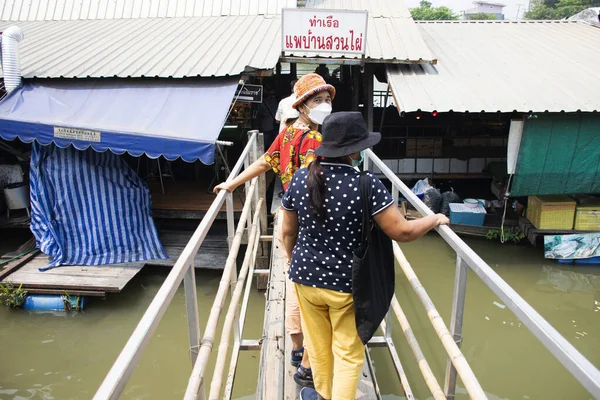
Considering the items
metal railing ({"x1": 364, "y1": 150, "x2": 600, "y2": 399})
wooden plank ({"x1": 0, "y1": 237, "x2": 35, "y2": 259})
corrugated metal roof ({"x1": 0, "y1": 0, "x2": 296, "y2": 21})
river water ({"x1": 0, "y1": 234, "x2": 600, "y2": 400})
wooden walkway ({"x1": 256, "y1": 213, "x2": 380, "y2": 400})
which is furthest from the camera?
corrugated metal roof ({"x1": 0, "y1": 0, "x2": 296, "y2": 21})

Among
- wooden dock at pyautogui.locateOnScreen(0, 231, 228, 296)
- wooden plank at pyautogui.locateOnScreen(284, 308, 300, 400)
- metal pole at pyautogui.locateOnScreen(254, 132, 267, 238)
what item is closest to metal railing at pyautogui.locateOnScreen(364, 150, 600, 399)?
wooden plank at pyautogui.locateOnScreen(284, 308, 300, 400)

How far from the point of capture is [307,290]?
1811 millimetres

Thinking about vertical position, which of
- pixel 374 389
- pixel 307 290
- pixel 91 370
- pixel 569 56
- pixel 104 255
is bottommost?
pixel 91 370

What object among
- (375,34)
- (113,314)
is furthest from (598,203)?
(113,314)

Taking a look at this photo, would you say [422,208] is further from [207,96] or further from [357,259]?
[207,96]

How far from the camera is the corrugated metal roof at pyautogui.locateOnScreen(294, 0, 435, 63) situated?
671cm

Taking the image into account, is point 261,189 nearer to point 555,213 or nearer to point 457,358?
point 457,358

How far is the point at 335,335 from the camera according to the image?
6.09 ft

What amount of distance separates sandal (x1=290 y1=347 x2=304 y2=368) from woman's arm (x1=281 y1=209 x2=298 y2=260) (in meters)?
0.75

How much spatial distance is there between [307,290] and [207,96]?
4.76 meters

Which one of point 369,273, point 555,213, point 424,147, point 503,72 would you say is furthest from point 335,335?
point 424,147

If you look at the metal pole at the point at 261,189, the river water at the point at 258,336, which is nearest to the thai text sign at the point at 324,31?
the metal pole at the point at 261,189

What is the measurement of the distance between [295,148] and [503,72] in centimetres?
615

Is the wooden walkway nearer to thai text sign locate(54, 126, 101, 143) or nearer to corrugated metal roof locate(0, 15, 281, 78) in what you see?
thai text sign locate(54, 126, 101, 143)
